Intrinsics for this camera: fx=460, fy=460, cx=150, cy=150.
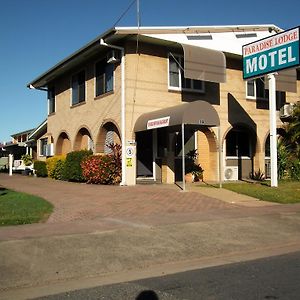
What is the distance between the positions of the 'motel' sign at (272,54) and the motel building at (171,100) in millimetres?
89

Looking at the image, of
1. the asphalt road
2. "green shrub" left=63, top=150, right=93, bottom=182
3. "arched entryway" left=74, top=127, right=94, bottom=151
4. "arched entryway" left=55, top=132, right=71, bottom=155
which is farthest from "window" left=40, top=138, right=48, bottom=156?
the asphalt road

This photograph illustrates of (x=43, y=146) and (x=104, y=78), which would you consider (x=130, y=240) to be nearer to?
(x=104, y=78)

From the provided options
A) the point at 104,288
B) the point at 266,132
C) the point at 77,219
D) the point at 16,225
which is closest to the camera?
the point at 104,288

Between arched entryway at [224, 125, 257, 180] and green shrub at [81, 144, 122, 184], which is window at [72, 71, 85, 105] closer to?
green shrub at [81, 144, 122, 184]

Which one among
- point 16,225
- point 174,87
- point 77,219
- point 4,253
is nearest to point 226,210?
point 77,219

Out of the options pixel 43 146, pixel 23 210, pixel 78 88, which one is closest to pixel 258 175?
pixel 78 88

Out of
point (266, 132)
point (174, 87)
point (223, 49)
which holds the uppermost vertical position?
point (223, 49)

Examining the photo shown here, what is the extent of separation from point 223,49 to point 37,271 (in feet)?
58.4

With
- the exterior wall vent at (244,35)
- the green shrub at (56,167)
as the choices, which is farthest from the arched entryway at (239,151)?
the green shrub at (56,167)

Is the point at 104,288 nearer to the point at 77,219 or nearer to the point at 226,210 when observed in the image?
the point at 77,219

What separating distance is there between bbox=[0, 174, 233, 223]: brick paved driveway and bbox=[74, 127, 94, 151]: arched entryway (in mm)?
6647

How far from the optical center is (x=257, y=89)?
82.2 ft

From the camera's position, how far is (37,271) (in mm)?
7113

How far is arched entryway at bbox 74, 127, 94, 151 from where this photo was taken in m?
24.8
